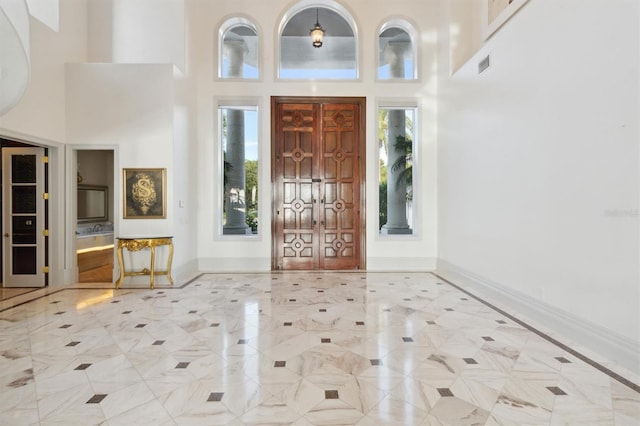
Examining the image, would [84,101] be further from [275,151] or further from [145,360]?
[145,360]

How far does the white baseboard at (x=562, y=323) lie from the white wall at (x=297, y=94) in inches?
76.0

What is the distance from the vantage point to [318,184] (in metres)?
7.56

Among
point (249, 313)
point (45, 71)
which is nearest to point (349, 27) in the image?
point (45, 71)

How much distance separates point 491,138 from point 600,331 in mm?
3043

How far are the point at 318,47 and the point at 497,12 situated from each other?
11.8 ft

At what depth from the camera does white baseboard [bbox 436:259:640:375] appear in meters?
2.99

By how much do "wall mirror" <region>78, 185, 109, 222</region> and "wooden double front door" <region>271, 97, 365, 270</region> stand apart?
5.56 meters

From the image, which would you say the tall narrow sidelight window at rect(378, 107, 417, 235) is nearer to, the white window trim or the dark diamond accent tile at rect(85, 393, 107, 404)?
the white window trim

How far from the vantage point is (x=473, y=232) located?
5844 mm

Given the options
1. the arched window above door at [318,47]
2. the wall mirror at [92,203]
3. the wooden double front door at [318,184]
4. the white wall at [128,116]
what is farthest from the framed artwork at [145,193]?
the wall mirror at [92,203]

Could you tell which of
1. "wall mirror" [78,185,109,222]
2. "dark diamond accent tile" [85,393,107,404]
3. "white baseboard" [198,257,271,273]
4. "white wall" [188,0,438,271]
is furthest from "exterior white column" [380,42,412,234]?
"wall mirror" [78,185,109,222]

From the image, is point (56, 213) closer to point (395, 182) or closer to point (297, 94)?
point (297, 94)

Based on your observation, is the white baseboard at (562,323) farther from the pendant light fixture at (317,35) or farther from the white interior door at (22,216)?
the white interior door at (22,216)

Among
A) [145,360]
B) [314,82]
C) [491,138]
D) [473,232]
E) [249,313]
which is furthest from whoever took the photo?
[314,82]
